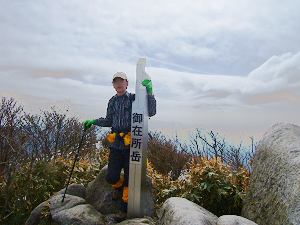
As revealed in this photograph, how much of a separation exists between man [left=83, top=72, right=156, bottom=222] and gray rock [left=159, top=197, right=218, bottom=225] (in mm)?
1226

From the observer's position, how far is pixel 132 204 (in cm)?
416

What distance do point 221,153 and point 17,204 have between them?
16.5ft

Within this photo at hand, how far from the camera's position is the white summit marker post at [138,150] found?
13.4 feet

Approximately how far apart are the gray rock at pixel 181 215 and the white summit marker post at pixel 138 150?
944 millimetres

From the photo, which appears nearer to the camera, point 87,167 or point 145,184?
point 145,184

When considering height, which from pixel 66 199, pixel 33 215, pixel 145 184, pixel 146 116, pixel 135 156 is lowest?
pixel 33 215

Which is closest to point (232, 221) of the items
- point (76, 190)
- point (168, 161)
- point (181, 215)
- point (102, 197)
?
point (181, 215)

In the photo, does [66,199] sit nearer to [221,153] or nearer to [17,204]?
[17,204]

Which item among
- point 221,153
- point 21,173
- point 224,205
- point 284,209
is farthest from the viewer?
point 221,153

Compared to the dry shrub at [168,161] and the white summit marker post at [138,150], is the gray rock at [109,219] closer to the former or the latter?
the white summit marker post at [138,150]

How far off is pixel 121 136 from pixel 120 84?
34.9 inches

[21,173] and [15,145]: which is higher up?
[15,145]

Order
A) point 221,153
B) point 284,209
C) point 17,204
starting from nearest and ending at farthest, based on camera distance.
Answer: point 284,209 → point 17,204 → point 221,153

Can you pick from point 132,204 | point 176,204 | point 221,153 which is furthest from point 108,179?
point 221,153
